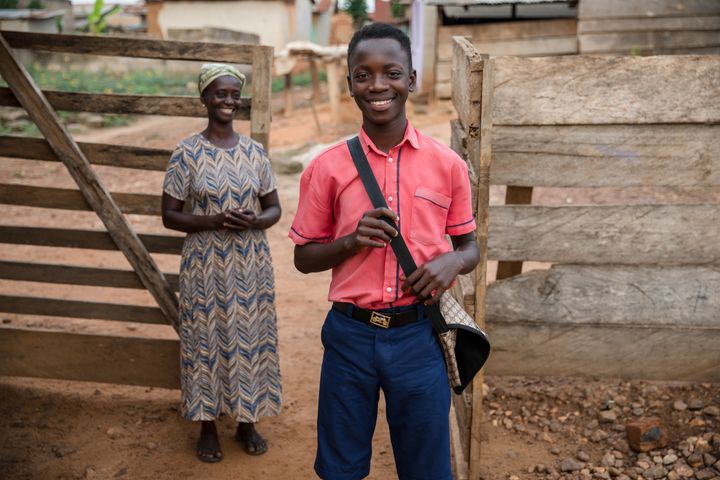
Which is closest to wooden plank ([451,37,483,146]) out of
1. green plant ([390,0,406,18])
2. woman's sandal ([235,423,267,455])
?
woman's sandal ([235,423,267,455])

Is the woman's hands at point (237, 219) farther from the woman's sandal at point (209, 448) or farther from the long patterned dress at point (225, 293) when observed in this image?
the woman's sandal at point (209, 448)

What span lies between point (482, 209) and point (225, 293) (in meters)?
1.31

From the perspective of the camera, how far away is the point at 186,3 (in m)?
21.2

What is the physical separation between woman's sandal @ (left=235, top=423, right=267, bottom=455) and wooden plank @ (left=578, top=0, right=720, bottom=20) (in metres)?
10.6

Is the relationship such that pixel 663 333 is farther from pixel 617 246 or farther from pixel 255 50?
Result: pixel 255 50

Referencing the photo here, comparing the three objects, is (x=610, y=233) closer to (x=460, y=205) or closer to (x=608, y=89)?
(x=608, y=89)

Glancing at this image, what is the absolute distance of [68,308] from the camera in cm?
408

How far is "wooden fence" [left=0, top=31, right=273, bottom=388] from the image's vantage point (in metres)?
3.62

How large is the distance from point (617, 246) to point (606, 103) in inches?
25.4

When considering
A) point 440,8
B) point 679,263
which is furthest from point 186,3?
point 679,263

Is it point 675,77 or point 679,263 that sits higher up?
point 675,77

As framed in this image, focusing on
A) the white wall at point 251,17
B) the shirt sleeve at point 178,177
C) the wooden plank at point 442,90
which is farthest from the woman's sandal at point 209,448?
the white wall at point 251,17

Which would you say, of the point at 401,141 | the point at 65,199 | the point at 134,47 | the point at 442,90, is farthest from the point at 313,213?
the point at 442,90

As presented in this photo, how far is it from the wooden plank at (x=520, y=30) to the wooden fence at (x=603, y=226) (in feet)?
33.3
